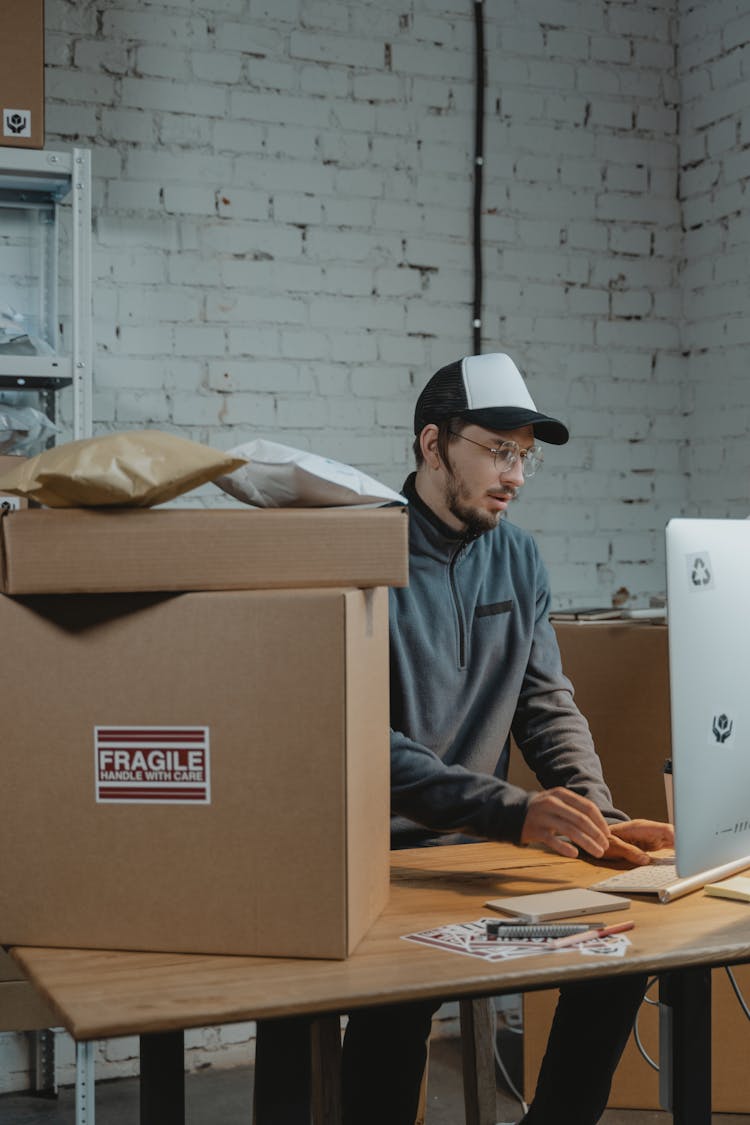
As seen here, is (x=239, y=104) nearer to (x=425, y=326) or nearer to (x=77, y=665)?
(x=425, y=326)

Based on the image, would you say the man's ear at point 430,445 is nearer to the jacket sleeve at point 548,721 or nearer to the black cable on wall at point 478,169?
the jacket sleeve at point 548,721

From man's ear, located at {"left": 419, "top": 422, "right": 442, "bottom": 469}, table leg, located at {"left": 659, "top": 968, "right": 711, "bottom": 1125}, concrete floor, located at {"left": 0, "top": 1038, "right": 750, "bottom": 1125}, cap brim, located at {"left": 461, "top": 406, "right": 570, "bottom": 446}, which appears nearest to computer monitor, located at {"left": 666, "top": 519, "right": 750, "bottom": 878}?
table leg, located at {"left": 659, "top": 968, "right": 711, "bottom": 1125}

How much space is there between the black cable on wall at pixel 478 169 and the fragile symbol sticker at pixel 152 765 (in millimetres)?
2102

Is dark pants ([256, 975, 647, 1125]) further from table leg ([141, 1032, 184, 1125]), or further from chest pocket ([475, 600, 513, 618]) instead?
chest pocket ([475, 600, 513, 618])

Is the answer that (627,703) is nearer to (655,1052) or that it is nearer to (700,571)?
(655,1052)

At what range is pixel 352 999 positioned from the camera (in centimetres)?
106

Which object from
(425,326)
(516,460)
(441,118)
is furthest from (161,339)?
(516,460)

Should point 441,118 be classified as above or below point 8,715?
above

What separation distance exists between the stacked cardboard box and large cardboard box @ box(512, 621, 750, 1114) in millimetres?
1464

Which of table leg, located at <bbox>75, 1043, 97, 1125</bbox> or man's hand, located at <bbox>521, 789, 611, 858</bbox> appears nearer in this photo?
man's hand, located at <bbox>521, 789, 611, 858</bbox>

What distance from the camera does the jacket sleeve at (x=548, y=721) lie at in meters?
2.00

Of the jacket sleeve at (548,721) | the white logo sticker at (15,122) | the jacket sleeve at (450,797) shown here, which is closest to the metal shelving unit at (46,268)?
the white logo sticker at (15,122)

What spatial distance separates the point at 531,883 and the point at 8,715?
25.8 inches

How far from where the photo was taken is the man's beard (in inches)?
81.1
